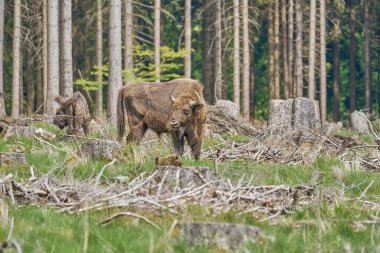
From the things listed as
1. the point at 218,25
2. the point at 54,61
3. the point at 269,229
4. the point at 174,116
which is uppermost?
the point at 218,25

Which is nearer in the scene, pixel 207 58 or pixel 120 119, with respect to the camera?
pixel 120 119

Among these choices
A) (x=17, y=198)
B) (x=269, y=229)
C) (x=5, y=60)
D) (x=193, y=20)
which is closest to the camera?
(x=269, y=229)

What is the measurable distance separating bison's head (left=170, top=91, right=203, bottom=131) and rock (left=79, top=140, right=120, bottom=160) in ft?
5.59

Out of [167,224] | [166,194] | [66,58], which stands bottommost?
[167,224]

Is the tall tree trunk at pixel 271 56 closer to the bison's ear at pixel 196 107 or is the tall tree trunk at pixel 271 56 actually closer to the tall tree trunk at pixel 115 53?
the tall tree trunk at pixel 115 53

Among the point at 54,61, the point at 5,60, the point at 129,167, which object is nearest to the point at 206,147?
the point at 129,167

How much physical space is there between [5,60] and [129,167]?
37.1 metres

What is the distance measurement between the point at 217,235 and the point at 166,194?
6.42ft

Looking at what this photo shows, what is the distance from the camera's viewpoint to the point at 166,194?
7.16 m

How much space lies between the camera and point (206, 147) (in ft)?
45.3

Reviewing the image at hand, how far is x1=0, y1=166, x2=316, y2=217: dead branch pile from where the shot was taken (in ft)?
22.2

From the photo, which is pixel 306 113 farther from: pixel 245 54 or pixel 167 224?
pixel 245 54

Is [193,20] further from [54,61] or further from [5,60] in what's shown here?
[54,61]

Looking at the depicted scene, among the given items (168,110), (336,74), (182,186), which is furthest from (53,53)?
(336,74)
